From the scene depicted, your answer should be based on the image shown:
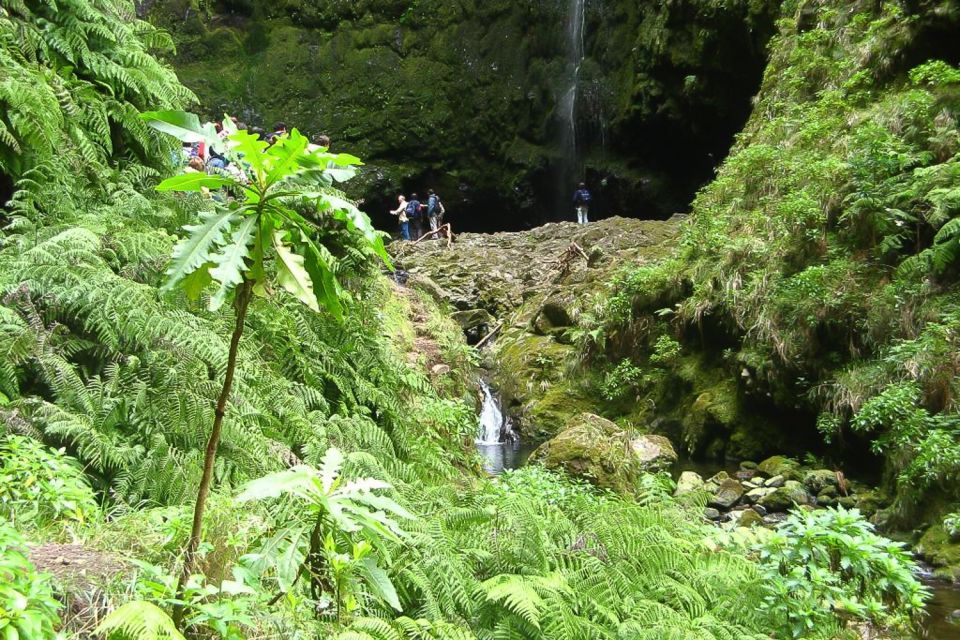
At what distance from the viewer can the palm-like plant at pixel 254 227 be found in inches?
72.5

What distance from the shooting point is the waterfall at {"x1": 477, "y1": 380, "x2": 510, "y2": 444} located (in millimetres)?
12766

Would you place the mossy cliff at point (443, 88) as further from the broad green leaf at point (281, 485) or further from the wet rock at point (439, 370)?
the broad green leaf at point (281, 485)

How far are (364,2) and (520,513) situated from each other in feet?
90.9

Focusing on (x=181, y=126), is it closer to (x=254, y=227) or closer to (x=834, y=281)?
(x=254, y=227)

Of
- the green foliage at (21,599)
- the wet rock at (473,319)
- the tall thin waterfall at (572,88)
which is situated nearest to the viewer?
the green foliage at (21,599)

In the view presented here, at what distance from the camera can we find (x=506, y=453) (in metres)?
11.5

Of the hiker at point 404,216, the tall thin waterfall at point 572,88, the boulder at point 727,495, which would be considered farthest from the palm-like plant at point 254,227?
the tall thin waterfall at point 572,88

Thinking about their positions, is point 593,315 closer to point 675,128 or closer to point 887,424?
point 887,424

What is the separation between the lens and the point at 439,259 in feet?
61.8

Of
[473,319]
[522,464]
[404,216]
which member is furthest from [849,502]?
[404,216]

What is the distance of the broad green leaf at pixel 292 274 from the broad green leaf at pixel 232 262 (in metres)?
0.11

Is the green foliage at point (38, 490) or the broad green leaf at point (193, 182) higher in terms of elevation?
the broad green leaf at point (193, 182)

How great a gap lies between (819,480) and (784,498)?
0.63 metres

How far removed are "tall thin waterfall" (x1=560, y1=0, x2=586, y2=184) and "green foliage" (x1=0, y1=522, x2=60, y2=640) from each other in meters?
26.1
